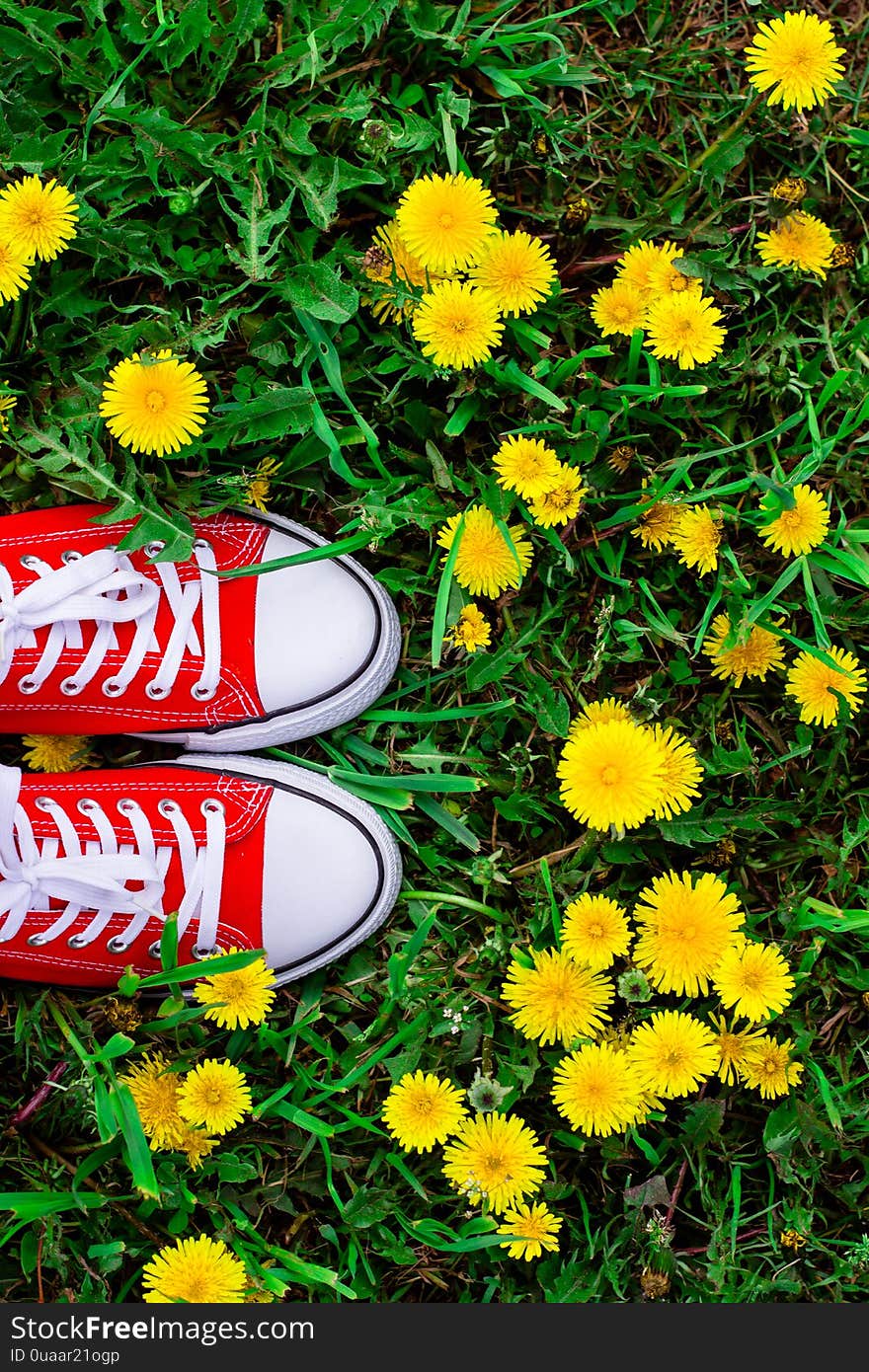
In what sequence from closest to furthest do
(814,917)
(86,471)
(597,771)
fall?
(597,771) → (86,471) → (814,917)

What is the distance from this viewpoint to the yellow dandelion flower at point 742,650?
2078mm

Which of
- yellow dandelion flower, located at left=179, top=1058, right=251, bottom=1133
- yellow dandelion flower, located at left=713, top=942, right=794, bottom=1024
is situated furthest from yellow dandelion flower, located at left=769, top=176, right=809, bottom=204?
yellow dandelion flower, located at left=179, top=1058, right=251, bottom=1133

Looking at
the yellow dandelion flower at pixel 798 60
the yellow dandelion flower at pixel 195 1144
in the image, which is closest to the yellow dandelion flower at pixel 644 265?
the yellow dandelion flower at pixel 798 60

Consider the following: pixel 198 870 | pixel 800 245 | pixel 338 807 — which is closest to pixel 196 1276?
pixel 198 870

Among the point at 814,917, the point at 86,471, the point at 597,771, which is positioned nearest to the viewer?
the point at 597,771

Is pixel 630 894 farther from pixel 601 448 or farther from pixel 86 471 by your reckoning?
pixel 86 471

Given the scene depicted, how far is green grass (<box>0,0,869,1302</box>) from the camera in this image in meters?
2.02

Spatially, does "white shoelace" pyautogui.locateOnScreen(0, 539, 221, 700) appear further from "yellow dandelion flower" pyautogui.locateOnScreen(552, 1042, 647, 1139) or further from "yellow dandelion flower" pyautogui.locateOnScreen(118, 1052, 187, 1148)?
"yellow dandelion flower" pyautogui.locateOnScreen(552, 1042, 647, 1139)

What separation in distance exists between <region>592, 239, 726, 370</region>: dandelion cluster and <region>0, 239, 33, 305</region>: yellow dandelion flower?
1068 mm

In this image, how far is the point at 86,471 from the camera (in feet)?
6.48

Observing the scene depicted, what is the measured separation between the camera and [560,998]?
1.94 m

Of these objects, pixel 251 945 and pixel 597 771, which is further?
pixel 251 945

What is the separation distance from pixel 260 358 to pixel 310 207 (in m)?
0.30

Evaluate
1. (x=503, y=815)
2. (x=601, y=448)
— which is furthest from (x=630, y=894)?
(x=601, y=448)
